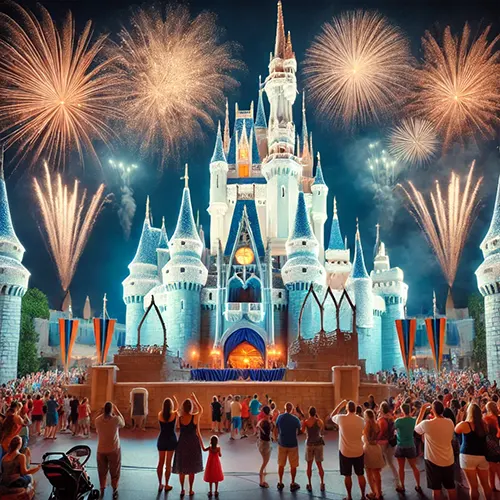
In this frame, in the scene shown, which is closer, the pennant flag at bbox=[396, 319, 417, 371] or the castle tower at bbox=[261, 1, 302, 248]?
the pennant flag at bbox=[396, 319, 417, 371]

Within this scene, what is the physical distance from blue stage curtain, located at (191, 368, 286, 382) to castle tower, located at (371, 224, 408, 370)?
18.6 metres

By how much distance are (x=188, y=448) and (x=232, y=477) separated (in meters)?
1.65

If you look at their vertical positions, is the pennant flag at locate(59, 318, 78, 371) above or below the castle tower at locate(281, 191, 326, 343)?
below

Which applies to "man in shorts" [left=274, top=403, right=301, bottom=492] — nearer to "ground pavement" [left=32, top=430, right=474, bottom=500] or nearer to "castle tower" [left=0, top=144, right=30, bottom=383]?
"ground pavement" [left=32, top=430, right=474, bottom=500]

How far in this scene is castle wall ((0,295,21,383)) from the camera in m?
31.9

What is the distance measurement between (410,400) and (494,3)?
70.2 ft

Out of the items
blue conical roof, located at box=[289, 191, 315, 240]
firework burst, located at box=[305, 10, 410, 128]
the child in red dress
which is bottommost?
the child in red dress

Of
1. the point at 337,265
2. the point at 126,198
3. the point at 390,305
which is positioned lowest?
the point at 390,305

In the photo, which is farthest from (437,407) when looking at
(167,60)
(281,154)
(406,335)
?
(281,154)

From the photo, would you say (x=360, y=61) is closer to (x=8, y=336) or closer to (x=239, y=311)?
(x=239, y=311)

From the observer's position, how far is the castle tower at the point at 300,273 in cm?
4081

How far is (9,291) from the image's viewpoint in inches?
1303

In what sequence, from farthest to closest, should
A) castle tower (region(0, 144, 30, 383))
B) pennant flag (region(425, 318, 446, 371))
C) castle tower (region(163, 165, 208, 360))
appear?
1. castle tower (region(163, 165, 208, 360))
2. castle tower (region(0, 144, 30, 383))
3. pennant flag (region(425, 318, 446, 371))

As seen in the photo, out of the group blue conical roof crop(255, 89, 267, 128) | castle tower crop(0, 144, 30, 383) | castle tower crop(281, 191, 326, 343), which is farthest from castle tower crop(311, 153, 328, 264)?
castle tower crop(0, 144, 30, 383)
